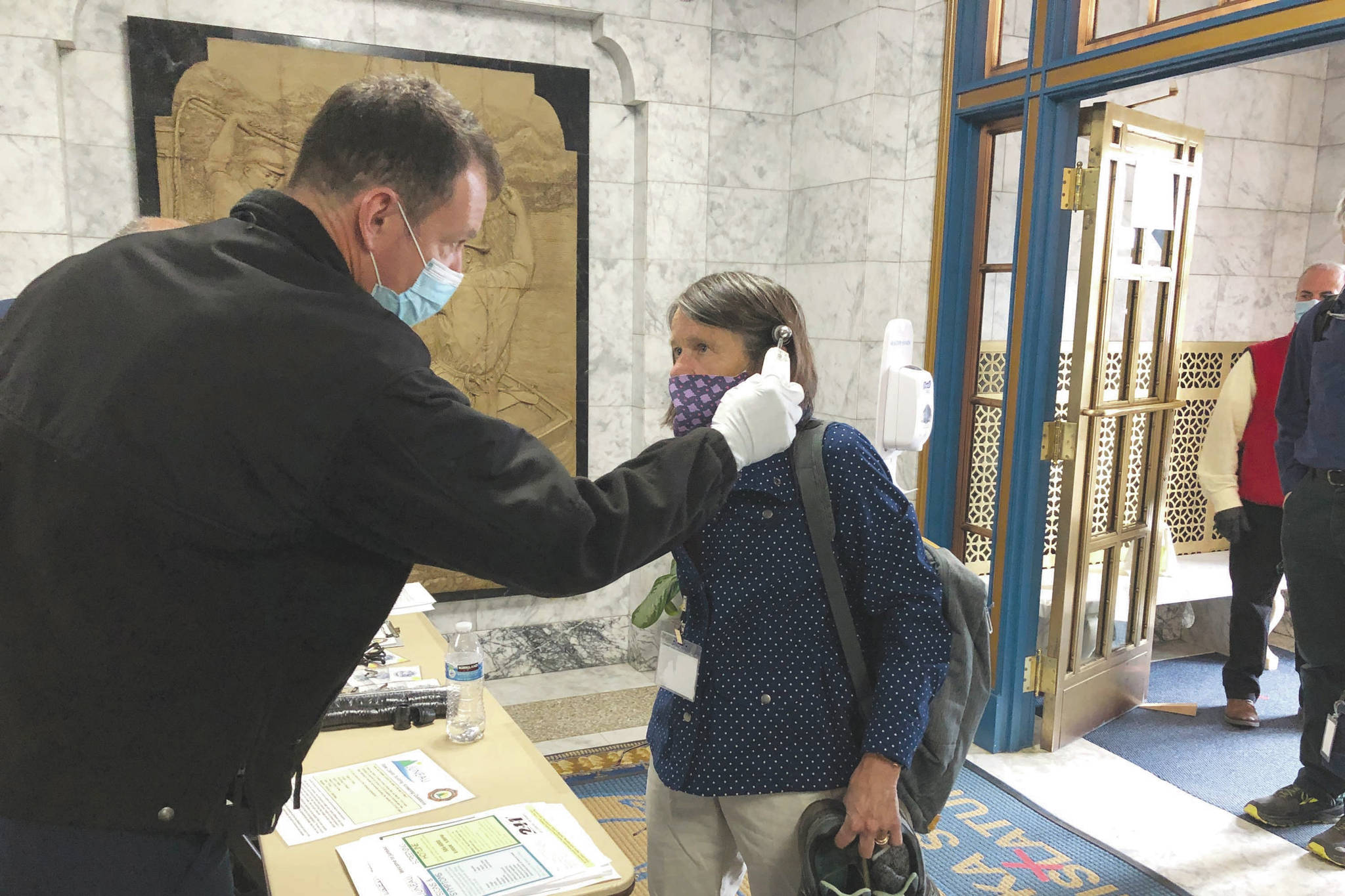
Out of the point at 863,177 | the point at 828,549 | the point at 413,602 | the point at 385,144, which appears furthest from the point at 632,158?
the point at 385,144

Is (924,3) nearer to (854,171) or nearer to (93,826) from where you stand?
(854,171)

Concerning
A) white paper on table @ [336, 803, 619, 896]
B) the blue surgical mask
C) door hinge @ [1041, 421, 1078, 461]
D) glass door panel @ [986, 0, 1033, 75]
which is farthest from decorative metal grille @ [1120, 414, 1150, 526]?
the blue surgical mask

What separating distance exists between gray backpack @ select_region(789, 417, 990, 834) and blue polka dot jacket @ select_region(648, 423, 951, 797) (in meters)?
0.02

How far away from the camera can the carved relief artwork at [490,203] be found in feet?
12.1

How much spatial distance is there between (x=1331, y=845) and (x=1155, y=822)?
1.59 feet

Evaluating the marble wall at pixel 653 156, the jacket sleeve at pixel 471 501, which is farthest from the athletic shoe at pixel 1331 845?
the jacket sleeve at pixel 471 501

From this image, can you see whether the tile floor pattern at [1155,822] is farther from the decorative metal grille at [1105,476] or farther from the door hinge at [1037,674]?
the decorative metal grille at [1105,476]

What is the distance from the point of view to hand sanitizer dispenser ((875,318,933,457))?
2.57m

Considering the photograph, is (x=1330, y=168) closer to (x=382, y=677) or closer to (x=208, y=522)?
(x=382, y=677)

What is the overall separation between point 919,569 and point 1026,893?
5.49 ft

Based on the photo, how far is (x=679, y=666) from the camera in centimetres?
169

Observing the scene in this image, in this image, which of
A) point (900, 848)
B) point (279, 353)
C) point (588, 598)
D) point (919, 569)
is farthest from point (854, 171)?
point (279, 353)

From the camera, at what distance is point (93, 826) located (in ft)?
3.47

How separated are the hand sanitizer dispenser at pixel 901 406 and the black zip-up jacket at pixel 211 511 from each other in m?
1.65
